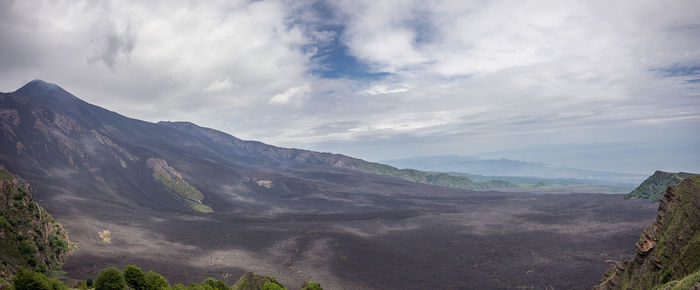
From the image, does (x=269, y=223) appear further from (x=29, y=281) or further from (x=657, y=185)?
(x=657, y=185)

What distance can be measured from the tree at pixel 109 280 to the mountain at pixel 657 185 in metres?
127

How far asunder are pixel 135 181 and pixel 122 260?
61294mm

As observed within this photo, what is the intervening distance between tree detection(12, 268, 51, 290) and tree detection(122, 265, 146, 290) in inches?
160

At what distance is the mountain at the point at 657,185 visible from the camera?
3680 inches

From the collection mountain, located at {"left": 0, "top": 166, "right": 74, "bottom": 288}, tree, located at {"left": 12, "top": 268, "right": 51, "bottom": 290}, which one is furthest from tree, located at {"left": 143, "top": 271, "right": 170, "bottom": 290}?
mountain, located at {"left": 0, "top": 166, "right": 74, "bottom": 288}

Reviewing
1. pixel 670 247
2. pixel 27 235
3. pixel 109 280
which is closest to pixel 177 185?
pixel 27 235

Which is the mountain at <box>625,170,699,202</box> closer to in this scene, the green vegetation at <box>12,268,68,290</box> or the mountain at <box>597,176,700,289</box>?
the mountain at <box>597,176,700,289</box>

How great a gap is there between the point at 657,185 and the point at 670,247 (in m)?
Result: 118

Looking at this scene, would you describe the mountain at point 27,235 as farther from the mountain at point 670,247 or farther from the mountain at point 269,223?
the mountain at point 670,247

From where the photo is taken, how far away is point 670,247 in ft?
50.8

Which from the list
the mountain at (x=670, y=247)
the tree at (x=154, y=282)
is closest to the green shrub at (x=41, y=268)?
the tree at (x=154, y=282)

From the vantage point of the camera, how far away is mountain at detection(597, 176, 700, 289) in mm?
14023

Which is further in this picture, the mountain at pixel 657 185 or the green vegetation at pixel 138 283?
the mountain at pixel 657 185

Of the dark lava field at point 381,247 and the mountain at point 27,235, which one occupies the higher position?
the mountain at point 27,235
